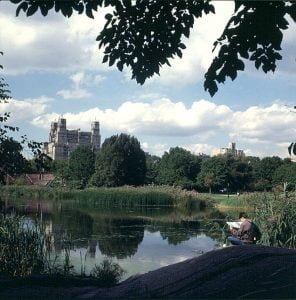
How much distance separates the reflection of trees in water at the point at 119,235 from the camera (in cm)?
1299

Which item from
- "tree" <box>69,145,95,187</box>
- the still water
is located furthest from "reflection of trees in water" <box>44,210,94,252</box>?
"tree" <box>69,145,95,187</box>

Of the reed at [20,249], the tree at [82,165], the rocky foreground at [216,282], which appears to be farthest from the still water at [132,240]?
the tree at [82,165]

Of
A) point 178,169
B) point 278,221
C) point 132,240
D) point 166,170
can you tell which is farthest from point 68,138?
point 278,221

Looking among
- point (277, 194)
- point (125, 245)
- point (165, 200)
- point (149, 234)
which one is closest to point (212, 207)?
point (165, 200)

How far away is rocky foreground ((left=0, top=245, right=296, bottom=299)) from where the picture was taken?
5320 millimetres

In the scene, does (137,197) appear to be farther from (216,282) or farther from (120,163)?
(216,282)

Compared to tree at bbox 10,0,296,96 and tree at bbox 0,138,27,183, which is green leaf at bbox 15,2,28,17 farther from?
tree at bbox 0,138,27,183

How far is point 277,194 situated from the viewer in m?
10.6

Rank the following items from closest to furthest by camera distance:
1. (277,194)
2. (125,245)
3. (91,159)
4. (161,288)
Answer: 1. (161,288)
2. (277,194)
3. (125,245)
4. (91,159)

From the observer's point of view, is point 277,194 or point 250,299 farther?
point 277,194

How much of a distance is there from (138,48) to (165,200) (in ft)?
96.5

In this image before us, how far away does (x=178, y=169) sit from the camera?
188ft

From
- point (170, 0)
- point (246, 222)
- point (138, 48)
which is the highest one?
point (170, 0)

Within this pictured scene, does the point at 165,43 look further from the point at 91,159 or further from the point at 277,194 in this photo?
the point at 91,159
